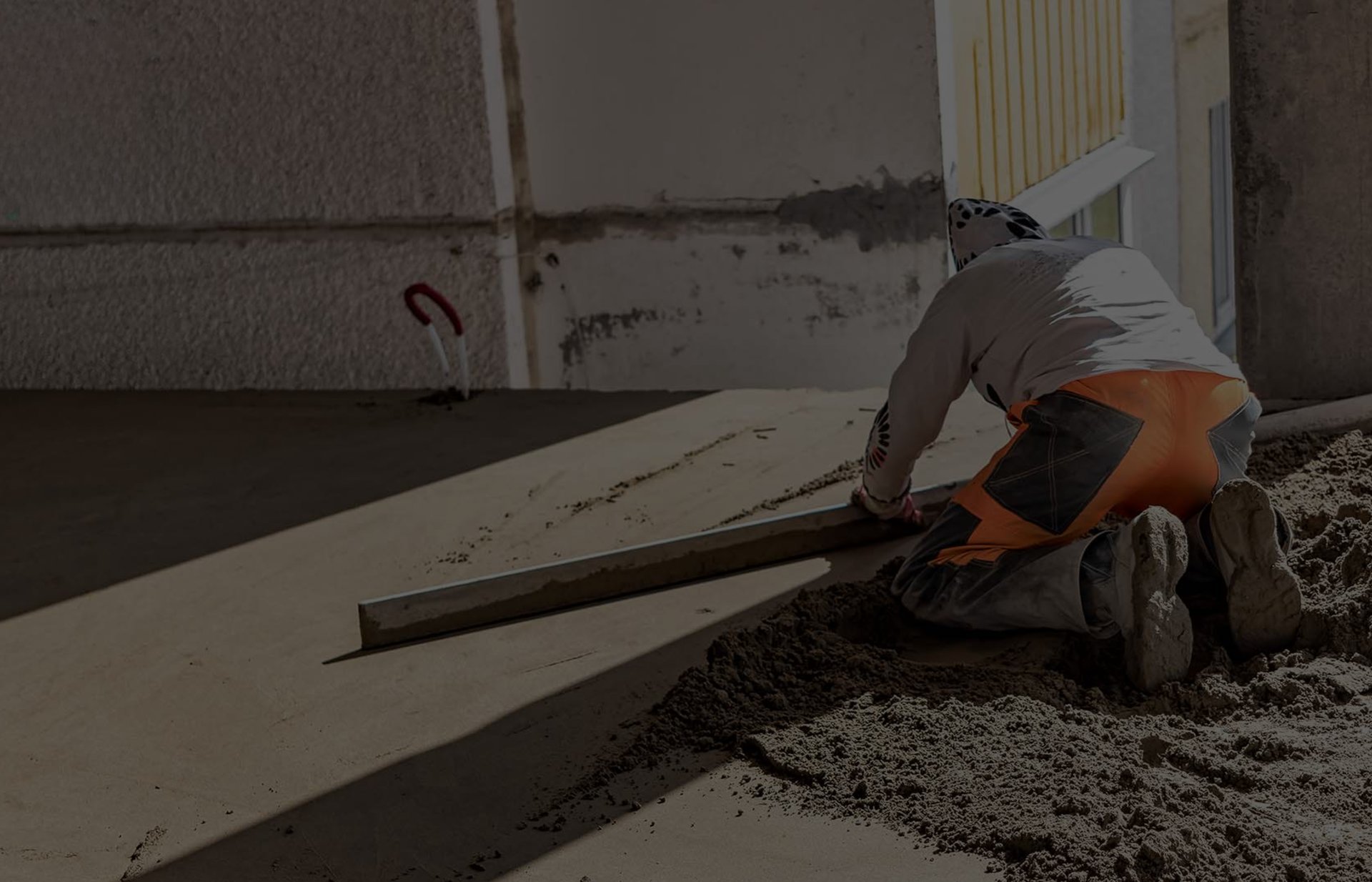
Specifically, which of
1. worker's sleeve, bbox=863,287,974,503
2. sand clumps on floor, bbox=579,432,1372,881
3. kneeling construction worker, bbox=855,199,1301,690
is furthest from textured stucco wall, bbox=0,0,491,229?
sand clumps on floor, bbox=579,432,1372,881

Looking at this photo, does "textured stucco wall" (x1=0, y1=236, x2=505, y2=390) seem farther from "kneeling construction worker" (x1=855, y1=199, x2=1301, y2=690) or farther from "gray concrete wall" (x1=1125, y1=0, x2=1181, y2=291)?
"gray concrete wall" (x1=1125, y1=0, x2=1181, y2=291)

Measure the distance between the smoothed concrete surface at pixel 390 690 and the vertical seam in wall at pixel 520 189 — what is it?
5.06 feet

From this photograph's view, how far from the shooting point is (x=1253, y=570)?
293 centimetres

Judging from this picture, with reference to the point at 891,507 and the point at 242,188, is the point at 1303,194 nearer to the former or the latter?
the point at 891,507

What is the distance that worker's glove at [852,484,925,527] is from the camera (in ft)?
13.1

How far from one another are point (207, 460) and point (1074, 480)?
12.5ft

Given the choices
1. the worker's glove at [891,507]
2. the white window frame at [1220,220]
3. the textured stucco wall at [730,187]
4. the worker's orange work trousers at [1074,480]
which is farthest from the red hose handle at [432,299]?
the white window frame at [1220,220]

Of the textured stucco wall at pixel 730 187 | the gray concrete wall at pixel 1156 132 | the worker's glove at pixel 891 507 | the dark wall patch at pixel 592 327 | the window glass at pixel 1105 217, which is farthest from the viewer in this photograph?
the window glass at pixel 1105 217

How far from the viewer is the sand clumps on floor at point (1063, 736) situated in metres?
2.33

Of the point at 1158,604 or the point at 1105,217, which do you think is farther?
the point at 1105,217

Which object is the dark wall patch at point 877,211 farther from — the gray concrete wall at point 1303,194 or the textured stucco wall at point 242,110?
the gray concrete wall at point 1303,194

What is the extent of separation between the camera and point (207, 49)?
6.55 metres

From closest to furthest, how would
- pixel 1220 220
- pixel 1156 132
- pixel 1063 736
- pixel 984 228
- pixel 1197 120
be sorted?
pixel 1063 736 < pixel 984 228 < pixel 1156 132 < pixel 1197 120 < pixel 1220 220

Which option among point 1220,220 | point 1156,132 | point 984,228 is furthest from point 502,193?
point 1220,220
